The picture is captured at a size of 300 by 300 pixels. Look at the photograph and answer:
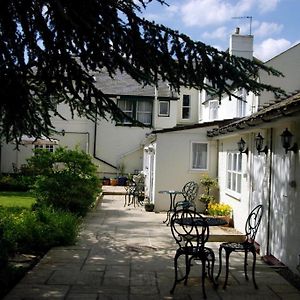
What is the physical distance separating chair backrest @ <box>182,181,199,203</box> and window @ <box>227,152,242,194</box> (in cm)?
178

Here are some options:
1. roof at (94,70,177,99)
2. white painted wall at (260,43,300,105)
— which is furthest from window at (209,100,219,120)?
white painted wall at (260,43,300,105)

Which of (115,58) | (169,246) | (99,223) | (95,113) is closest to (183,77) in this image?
(115,58)

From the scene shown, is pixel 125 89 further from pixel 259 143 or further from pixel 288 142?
pixel 288 142

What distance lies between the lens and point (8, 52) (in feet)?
21.3

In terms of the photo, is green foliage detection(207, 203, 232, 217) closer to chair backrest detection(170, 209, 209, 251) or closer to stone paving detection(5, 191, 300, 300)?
stone paving detection(5, 191, 300, 300)

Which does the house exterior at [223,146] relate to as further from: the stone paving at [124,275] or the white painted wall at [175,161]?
the stone paving at [124,275]

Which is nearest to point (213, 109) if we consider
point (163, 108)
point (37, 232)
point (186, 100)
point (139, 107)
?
point (163, 108)

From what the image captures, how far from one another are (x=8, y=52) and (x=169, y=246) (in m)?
5.78

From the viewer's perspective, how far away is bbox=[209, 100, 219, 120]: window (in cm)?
2373

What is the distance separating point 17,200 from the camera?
1845 cm

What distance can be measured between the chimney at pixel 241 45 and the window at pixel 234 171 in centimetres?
604

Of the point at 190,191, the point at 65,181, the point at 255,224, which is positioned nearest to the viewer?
the point at 255,224

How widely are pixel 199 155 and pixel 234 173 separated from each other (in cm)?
348

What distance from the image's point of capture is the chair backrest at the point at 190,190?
50.1 ft
